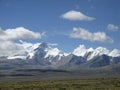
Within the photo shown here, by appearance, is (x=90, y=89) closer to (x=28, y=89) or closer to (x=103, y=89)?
(x=103, y=89)

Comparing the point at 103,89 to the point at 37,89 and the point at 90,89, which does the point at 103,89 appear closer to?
the point at 90,89

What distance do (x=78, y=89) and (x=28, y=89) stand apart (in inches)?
617

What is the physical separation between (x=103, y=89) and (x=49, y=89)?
54.5ft

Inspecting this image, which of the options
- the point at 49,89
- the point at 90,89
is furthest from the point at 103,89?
the point at 49,89

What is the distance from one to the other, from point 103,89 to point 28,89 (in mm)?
23261

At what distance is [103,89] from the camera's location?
91.3 m

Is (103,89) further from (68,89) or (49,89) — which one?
(49,89)

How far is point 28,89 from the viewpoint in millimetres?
94875

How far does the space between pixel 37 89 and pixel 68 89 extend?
382 inches

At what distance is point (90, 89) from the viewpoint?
91250mm

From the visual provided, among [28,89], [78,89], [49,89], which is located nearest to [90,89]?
[78,89]

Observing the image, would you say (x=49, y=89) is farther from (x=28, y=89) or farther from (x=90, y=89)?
(x=90, y=89)

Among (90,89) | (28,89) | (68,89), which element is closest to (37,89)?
(28,89)

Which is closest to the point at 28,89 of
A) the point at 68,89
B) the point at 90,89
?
the point at 68,89
